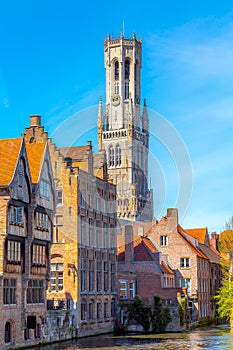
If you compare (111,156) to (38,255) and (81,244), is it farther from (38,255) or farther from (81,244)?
(38,255)

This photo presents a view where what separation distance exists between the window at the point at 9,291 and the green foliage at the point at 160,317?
862 inches

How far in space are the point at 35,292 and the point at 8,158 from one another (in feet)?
36.5

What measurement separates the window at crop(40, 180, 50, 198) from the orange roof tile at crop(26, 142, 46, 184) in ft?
3.79

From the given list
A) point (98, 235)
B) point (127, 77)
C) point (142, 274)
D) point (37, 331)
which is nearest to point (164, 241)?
point (142, 274)

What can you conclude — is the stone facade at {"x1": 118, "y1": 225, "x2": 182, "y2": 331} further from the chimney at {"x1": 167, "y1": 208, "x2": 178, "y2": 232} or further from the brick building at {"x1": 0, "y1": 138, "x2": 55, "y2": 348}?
the brick building at {"x1": 0, "y1": 138, "x2": 55, "y2": 348}

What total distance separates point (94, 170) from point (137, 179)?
106 meters

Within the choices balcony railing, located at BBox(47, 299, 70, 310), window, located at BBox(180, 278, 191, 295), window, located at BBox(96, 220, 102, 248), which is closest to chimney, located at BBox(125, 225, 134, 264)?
window, located at BBox(96, 220, 102, 248)

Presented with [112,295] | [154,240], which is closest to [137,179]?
[154,240]

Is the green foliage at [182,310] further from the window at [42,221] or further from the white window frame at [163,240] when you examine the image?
the window at [42,221]

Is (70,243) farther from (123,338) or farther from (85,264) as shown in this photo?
(123,338)

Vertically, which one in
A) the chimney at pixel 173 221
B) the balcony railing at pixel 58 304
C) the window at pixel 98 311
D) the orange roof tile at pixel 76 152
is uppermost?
the orange roof tile at pixel 76 152

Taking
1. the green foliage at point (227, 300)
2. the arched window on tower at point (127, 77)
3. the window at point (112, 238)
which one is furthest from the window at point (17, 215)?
the arched window on tower at point (127, 77)

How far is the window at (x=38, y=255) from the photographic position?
51.6 meters

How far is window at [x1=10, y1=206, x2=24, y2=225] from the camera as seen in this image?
4814 cm
